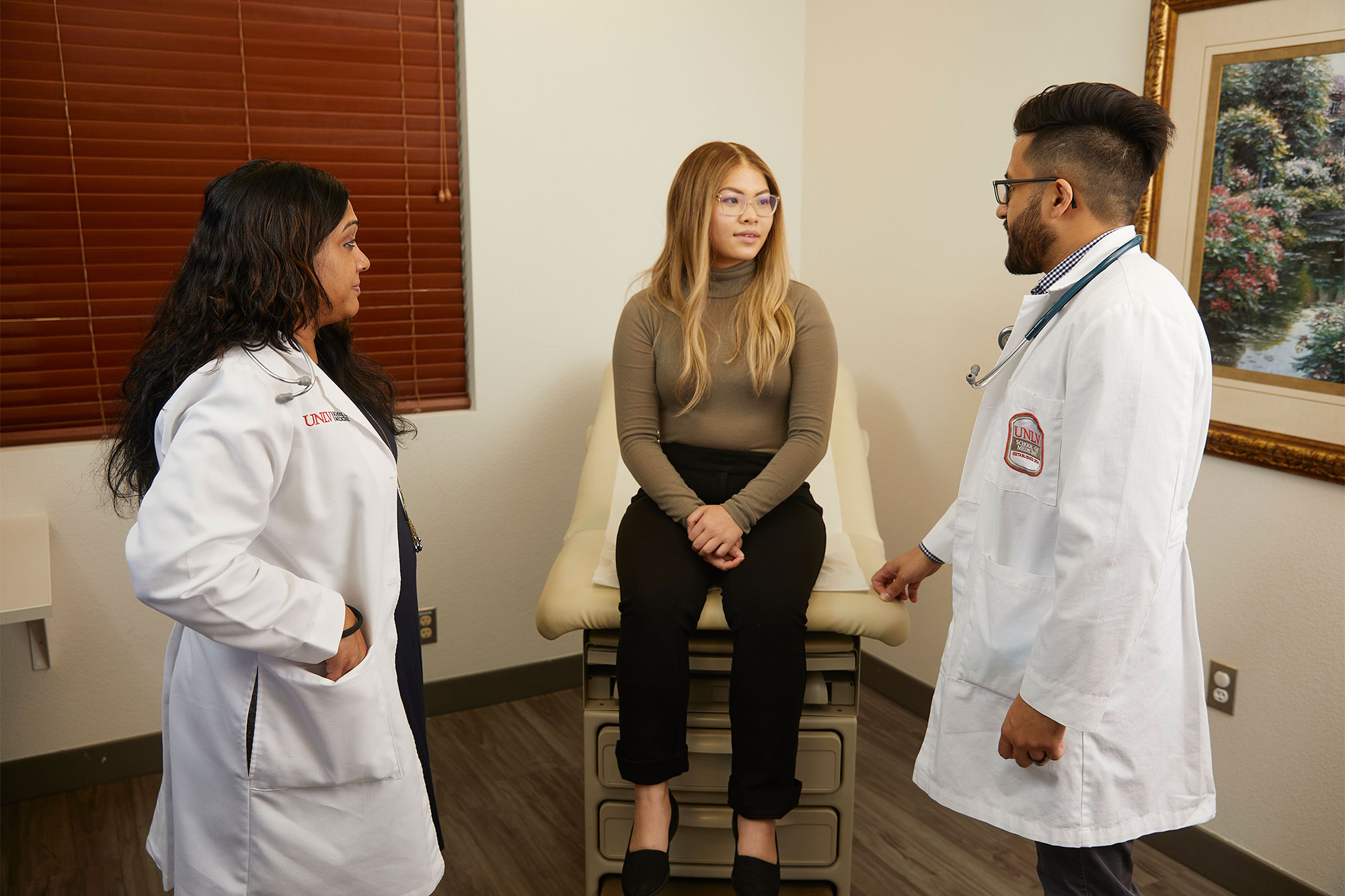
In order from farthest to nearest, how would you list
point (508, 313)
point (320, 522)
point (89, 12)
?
1. point (508, 313)
2. point (89, 12)
3. point (320, 522)

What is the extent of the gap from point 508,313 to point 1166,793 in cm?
192

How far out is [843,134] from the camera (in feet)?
9.18

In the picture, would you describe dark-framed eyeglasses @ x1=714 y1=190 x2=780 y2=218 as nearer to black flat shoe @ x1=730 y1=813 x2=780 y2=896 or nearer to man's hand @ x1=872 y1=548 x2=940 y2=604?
man's hand @ x1=872 y1=548 x2=940 y2=604

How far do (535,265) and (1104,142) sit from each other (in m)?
1.64

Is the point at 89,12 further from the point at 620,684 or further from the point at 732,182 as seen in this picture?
the point at 620,684

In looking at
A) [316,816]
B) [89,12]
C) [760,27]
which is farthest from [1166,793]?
[89,12]

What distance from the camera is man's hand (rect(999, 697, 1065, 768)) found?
4.01 ft

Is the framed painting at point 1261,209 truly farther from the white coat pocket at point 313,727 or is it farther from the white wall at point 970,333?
the white coat pocket at point 313,727

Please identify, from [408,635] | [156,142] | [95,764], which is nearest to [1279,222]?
[408,635]

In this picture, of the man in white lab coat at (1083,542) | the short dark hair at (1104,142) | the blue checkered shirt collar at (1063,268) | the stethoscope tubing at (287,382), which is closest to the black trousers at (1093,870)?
the man in white lab coat at (1083,542)

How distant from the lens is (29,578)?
180 cm

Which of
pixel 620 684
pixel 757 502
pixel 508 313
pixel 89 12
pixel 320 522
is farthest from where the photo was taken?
pixel 508 313

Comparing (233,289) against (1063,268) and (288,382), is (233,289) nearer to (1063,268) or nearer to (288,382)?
(288,382)

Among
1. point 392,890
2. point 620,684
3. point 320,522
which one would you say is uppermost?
point 320,522
